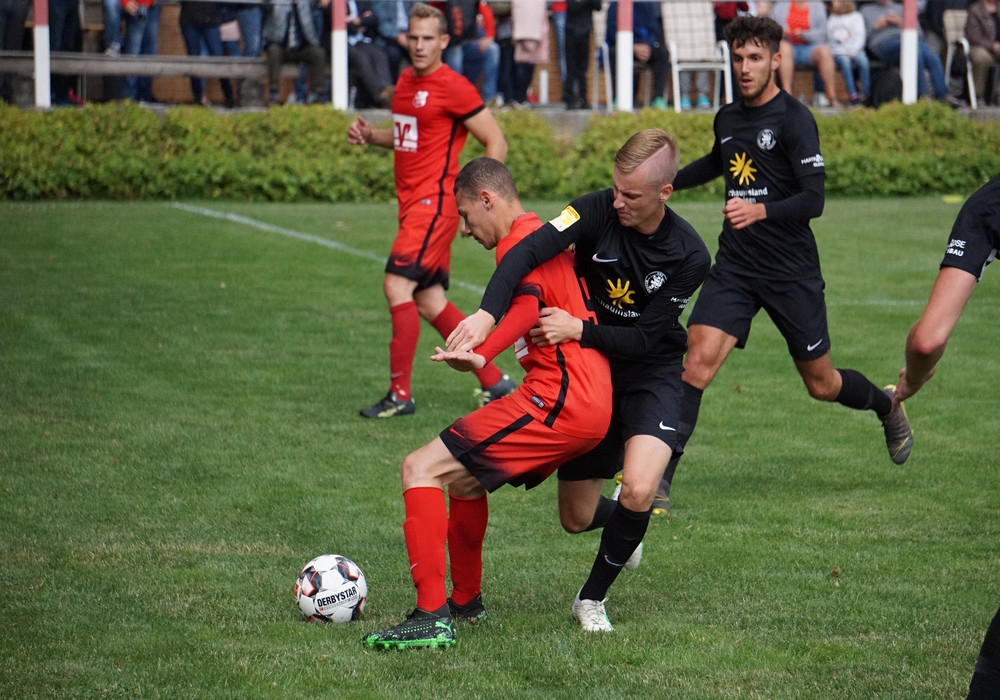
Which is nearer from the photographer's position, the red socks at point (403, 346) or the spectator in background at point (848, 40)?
the red socks at point (403, 346)

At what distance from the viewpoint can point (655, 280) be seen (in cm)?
505

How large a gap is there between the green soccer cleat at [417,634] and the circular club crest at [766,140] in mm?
3338

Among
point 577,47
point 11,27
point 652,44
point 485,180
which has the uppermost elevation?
point 11,27

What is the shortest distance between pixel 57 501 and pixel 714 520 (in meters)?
3.30

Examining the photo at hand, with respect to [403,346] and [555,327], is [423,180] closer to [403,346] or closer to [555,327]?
[403,346]

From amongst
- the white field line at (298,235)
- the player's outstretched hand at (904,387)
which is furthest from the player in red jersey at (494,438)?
the white field line at (298,235)

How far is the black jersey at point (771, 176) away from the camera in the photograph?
6641mm

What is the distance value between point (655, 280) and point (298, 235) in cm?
1036

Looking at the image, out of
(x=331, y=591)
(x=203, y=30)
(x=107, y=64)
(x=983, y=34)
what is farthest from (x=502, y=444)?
(x=983, y=34)

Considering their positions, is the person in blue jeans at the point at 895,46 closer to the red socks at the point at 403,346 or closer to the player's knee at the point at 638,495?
the red socks at the point at 403,346

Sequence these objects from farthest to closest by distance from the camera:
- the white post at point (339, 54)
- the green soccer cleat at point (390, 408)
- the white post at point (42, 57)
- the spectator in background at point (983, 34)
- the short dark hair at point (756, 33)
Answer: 1. the spectator in background at point (983, 34)
2. the white post at point (339, 54)
3. the white post at point (42, 57)
4. the green soccer cleat at point (390, 408)
5. the short dark hair at point (756, 33)

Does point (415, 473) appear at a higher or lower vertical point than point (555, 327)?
lower

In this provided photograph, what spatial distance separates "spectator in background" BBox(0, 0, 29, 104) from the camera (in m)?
18.4

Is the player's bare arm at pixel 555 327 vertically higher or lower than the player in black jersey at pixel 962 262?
lower
